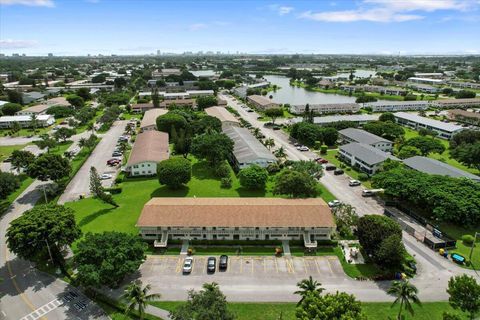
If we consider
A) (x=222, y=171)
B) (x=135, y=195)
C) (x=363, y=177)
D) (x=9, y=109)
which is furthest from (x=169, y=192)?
(x=9, y=109)

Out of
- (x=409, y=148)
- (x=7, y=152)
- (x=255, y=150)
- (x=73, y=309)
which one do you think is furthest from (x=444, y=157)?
(x=7, y=152)

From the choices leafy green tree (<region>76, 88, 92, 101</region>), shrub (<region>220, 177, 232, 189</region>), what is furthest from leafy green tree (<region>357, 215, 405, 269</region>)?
leafy green tree (<region>76, 88, 92, 101</region>)

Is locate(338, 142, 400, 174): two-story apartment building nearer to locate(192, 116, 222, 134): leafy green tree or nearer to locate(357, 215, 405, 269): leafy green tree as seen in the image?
locate(357, 215, 405, 269): leafy green tree

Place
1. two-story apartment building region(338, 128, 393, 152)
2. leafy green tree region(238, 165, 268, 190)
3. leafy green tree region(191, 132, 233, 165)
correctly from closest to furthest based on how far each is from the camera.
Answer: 1. leafy green tree region(238, 165, 268, 190)
2. leafy green tree region(191, 132, 233, 165)
3. two-story apartment building region(338, 128, 393, 152)

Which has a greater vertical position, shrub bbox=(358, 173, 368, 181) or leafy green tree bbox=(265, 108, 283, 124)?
leafy green tree bbox=(265, 108, 283, 124)

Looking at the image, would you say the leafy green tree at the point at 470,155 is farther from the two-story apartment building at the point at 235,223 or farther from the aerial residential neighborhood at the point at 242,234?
the two-story apartment building at the point at 235,223

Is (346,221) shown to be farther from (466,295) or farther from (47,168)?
(47,168)

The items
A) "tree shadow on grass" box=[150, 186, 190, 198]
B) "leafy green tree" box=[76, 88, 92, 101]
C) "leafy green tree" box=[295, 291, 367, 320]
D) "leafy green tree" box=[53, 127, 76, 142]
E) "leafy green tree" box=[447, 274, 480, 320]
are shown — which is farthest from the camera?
"leafy green tree" box=[76, 88, 92, 101]

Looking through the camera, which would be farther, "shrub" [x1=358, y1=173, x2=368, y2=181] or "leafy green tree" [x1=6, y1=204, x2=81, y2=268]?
"shrub" [x1=358, y1=173, x2=368, y2=181]
